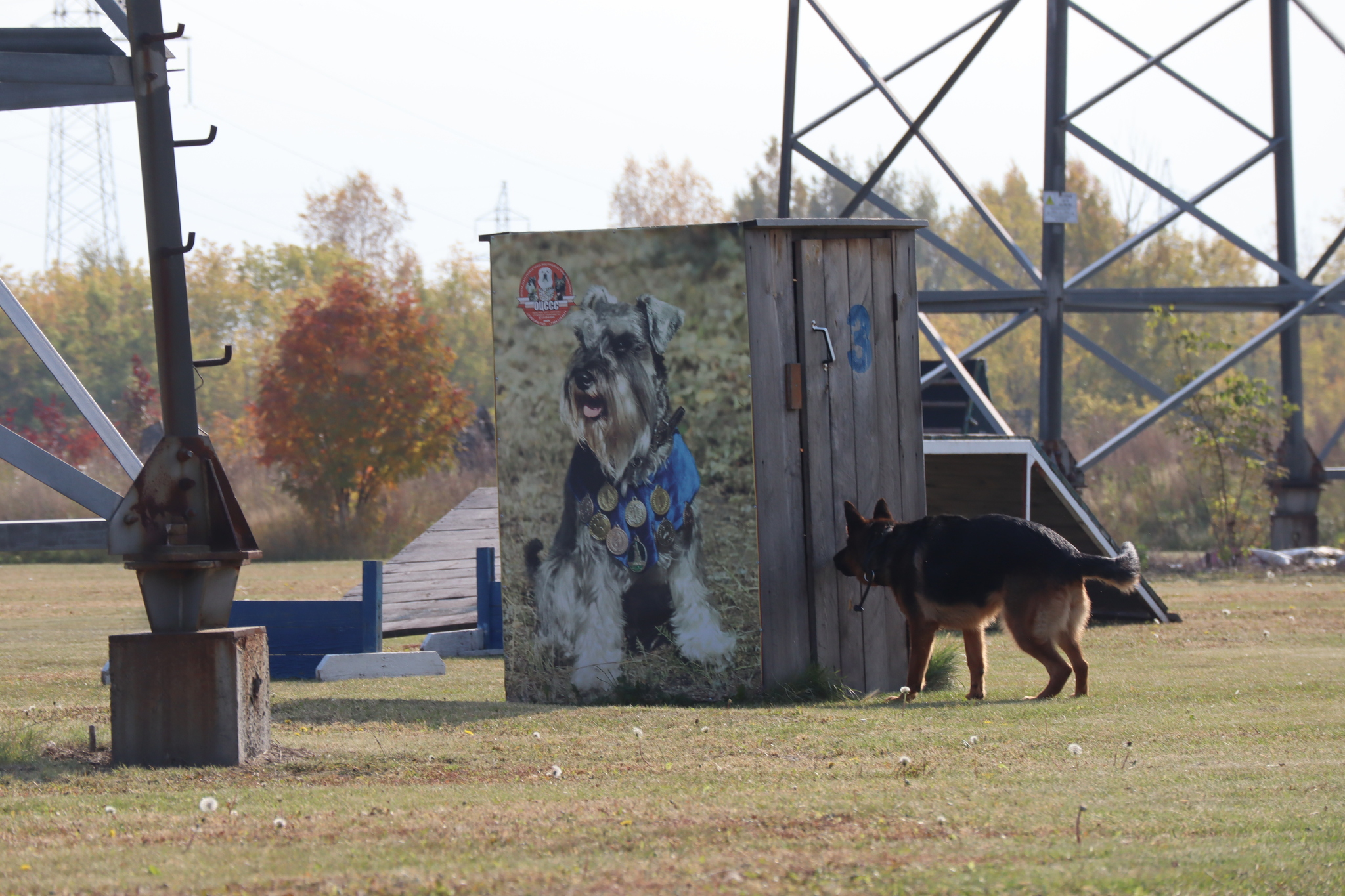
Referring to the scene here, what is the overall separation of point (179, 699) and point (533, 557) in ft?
10.2

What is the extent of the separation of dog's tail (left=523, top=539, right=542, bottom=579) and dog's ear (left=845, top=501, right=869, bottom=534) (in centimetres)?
200

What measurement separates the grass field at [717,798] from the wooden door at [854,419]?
579mm

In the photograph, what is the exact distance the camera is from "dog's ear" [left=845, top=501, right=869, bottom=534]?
9023mm

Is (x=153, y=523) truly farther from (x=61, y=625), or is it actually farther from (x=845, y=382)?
(x=61, y=625)

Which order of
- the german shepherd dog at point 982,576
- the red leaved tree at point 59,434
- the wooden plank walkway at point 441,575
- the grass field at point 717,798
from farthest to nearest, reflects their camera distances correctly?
1. the red leaved tree at point 59,434
2. the wooden plank walkway at point 441,575
3. the german shepherd dog at point 982,576
4. the grass field at point 717,798

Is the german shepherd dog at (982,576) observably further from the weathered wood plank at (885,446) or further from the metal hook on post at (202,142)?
the metal hook on post at (202,142)

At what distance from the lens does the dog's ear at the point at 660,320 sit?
9.05 m

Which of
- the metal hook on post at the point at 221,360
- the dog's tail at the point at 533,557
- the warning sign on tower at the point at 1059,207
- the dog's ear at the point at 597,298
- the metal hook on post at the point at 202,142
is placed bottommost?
the dog's tail at the point at 533,557

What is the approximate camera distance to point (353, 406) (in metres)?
36.2

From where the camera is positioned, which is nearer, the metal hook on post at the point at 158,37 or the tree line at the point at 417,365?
the metal hook on post at the point at 158,37

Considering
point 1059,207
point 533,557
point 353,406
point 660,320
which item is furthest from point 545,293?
point 353,406

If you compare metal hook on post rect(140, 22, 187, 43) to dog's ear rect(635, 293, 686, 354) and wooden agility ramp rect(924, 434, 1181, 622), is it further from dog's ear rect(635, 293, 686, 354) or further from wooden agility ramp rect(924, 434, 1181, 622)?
wooden agility ramp rect(924, 434, 1181, 622)

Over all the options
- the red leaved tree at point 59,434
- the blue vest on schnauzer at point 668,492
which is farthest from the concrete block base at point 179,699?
the red leaved tree at point 59,434

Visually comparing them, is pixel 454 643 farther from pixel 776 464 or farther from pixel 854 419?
pixel 854 419
